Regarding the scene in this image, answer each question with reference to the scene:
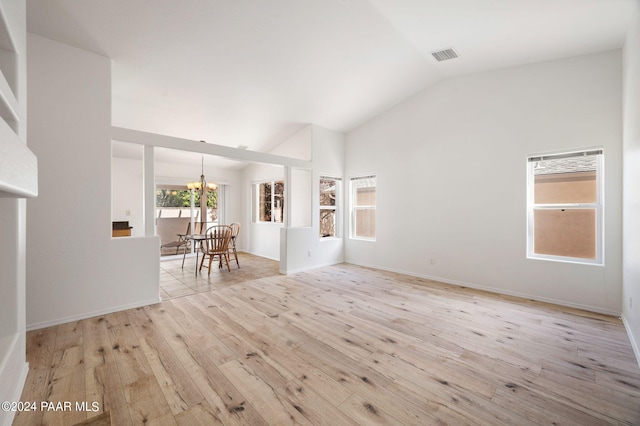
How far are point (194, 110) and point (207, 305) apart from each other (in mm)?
2932

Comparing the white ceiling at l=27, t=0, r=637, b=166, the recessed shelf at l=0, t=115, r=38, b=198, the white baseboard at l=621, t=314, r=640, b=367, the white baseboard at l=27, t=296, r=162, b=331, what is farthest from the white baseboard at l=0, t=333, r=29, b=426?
the white baseboard at l=621, t=314, r=640, b=367

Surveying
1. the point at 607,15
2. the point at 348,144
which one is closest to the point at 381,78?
the point at 348,144

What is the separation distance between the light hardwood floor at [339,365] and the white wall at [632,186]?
36cm

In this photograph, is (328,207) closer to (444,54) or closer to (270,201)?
(270,201)

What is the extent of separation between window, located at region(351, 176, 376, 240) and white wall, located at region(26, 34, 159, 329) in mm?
4153

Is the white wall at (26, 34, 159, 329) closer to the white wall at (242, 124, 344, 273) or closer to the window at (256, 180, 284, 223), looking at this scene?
the white wall at (242, 124, 344, 273)

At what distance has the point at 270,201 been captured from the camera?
6938 mm

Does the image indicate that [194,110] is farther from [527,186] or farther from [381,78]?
[527,186]

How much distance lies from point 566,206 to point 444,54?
2622 millimetres

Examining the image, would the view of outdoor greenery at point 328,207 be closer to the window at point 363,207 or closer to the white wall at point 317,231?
the white wall at point 317,231

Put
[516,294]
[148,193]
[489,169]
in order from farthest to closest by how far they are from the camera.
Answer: [489,169], [516,294], [148,193]

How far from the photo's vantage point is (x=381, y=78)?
428 cm

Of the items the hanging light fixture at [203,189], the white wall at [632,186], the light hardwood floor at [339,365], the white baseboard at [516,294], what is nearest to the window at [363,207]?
the white baseboard at [516,294]

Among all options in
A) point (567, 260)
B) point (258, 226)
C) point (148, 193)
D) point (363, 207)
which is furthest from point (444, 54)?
point (258, 226)
